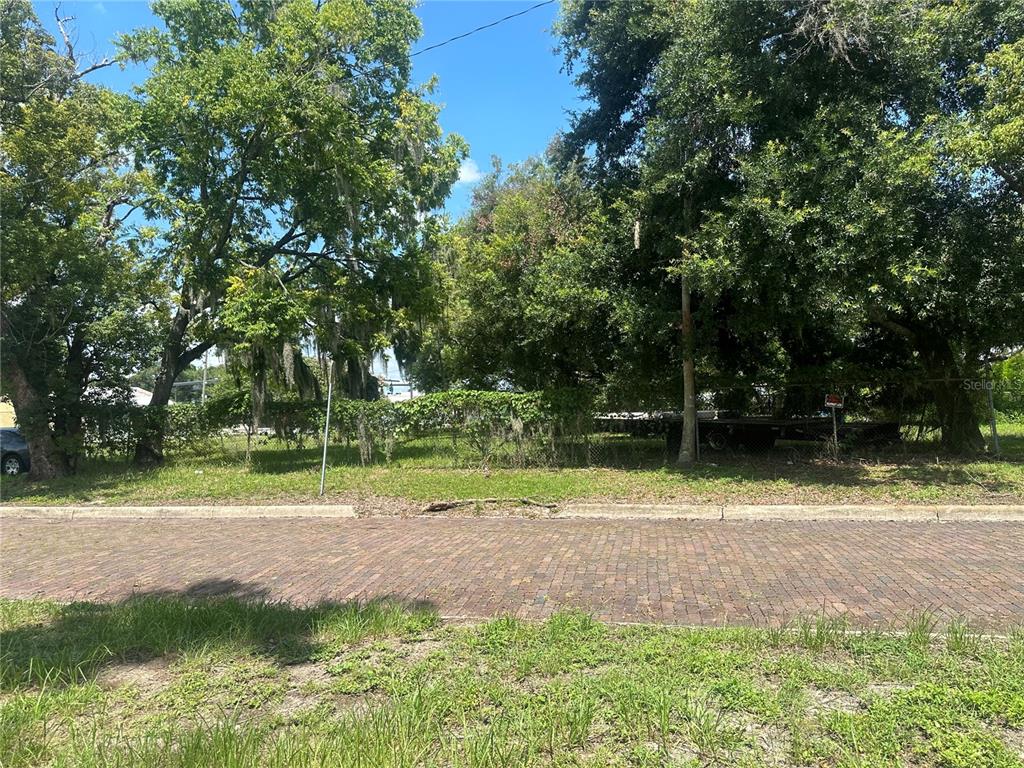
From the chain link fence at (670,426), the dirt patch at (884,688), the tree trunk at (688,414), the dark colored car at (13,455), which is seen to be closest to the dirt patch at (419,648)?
the dirt patch at (884,688)

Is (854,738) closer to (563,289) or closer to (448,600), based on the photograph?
(448,600)

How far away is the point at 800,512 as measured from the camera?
28.8ft

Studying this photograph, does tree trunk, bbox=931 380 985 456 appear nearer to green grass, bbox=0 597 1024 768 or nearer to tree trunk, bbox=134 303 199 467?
green grass, bbox=0 597 1024 768

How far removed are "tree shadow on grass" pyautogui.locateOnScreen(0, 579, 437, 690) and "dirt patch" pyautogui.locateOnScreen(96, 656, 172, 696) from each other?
0.07m

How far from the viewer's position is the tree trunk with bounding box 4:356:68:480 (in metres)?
14.1

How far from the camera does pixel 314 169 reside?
1627 centimetres

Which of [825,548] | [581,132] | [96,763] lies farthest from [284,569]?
[581,132]

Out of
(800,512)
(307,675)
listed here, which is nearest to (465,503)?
(800,512)

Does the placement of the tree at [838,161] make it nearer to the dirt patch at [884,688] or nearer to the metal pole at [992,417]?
the metal pole at [992,417]

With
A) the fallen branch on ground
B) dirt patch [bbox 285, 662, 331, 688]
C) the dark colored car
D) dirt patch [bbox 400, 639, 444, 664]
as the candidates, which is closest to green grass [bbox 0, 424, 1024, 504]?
the fallen branch on ground

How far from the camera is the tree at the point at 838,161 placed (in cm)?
923

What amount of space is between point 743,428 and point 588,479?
4.53 m

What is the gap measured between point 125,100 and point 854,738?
1927cm

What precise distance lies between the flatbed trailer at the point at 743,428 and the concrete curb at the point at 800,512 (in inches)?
180
